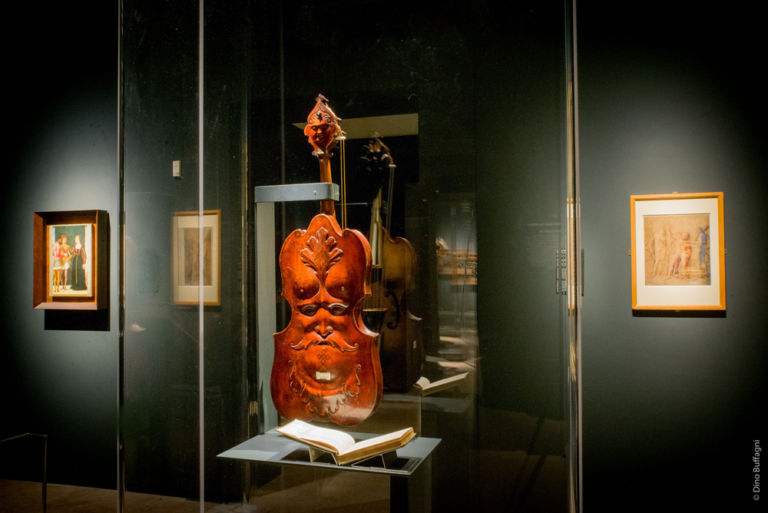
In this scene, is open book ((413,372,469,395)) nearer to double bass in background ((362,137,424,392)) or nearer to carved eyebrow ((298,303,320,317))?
double bass in background ((362,137,424,392))

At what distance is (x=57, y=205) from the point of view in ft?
9.33

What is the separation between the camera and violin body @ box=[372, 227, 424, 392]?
1906mm

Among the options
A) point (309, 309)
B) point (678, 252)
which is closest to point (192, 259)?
point (309, 309)

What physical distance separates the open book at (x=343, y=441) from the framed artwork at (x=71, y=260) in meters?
1.44

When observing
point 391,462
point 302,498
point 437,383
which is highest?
point 437,383

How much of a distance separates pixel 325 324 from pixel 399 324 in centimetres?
24

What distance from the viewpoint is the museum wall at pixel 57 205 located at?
278cm

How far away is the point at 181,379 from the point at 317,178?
817mm

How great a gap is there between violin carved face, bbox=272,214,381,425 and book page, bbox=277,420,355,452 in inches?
1.6

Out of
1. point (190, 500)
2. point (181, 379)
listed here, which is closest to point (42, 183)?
point (181, 379)

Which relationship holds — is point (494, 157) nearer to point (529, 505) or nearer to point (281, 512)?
point (529, 505)

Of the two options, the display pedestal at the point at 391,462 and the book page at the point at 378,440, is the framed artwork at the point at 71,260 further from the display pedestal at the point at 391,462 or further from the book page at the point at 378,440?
the book page at the point at 378,440

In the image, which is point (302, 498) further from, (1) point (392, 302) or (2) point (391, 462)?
(1) point (392, 302)

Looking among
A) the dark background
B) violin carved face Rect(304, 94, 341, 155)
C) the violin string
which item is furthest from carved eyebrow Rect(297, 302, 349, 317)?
the dark background
